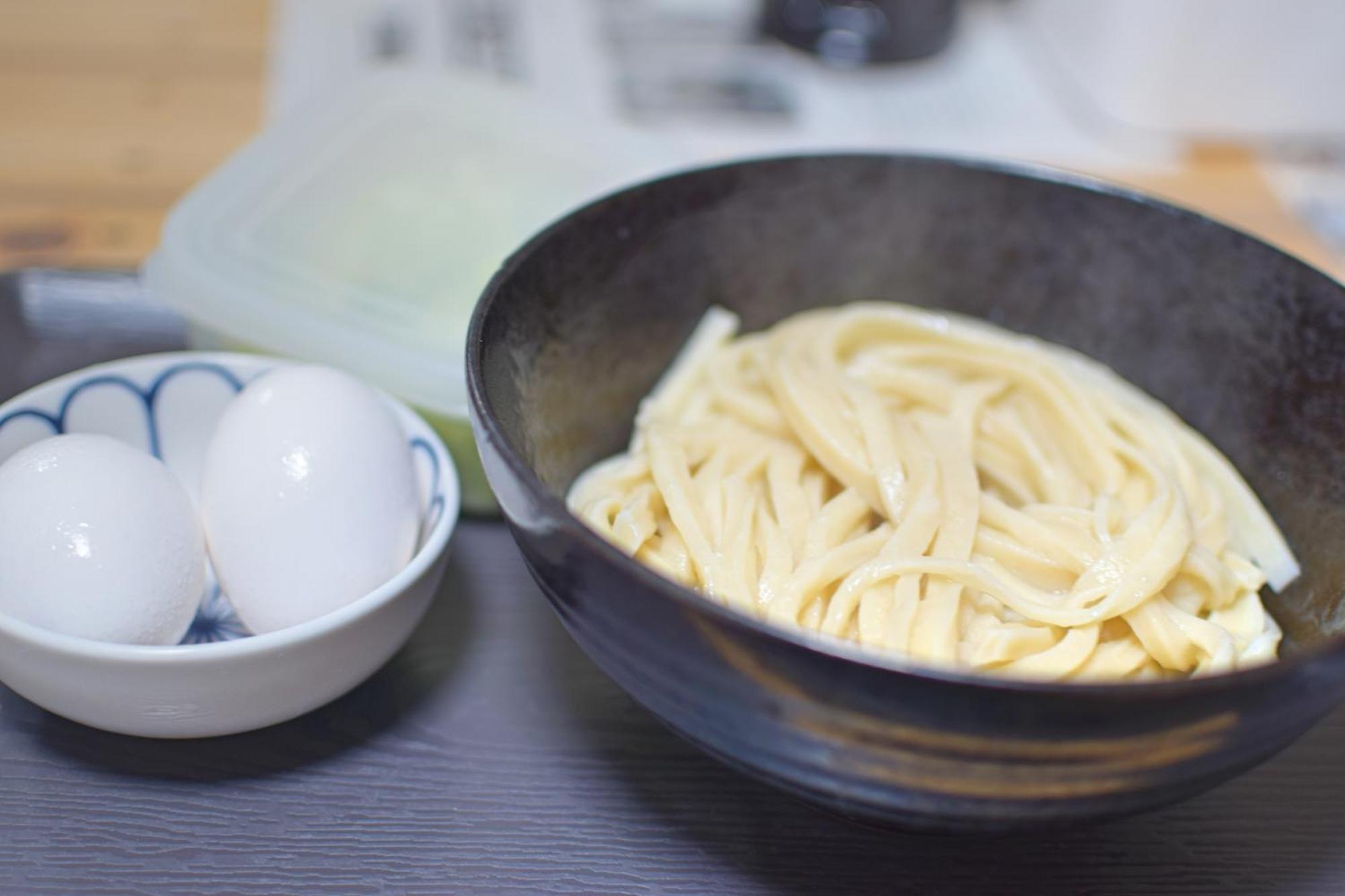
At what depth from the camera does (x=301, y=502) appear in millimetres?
878

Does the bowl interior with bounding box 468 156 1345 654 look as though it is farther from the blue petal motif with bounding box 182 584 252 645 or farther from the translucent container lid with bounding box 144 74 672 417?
the blue petal motif with bounding box 182 584 252 645

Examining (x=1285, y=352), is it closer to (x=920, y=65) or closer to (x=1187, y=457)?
(x=1187, y=457)

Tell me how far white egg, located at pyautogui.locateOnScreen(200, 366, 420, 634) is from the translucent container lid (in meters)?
0.16

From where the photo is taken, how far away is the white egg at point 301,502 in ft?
2.87

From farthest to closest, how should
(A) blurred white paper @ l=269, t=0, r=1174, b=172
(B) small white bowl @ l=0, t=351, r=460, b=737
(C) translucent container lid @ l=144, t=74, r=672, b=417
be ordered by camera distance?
(A) blurred white paper @ l=269, t=0, r=1174, b=172 → (C) translucent container lid @ l=144, t=74, r=672, b=417 → (B) small white bowl @ l=0, t=351, r=460, b=737

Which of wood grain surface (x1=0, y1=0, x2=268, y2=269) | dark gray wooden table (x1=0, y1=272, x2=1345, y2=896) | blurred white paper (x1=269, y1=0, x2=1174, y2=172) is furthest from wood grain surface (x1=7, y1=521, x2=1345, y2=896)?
blurred white paper (x1=269, y1=0, x2=1174, y2=172)

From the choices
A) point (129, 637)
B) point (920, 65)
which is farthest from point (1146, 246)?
point (920, 65)

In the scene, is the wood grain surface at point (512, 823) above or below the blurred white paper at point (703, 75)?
below

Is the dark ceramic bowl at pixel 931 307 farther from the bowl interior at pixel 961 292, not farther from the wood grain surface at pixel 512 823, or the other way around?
the wood grain surface at pixel 512 823

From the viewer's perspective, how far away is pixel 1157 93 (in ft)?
6.15

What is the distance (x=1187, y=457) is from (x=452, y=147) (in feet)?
2.77

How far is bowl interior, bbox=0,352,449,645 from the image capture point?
3.16 ft

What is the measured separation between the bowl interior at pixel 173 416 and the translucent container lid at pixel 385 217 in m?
0.07

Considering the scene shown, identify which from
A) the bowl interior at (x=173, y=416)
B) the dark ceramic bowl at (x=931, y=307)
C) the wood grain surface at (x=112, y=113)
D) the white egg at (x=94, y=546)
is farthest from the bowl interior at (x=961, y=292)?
the wood grain surface at (x=112, y=113)
